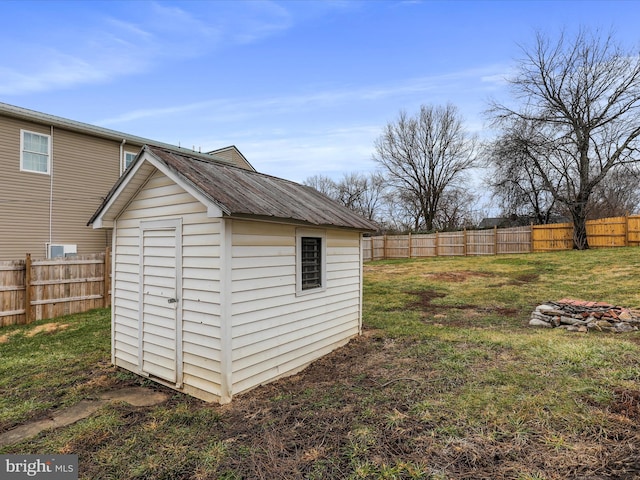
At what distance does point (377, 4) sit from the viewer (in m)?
9.41

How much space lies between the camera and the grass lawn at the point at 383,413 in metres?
2.66

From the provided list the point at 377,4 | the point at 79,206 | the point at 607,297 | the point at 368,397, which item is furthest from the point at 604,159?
the point at 79,206

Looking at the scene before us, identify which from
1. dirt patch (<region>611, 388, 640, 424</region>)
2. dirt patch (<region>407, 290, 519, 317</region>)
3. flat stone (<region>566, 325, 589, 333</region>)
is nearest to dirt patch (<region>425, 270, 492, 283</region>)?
dirt patch (<region>407, 290, 519, 317</region>)

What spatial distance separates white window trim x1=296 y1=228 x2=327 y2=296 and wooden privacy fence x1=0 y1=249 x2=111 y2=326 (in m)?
7.18

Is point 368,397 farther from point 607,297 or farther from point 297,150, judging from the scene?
point 297,150

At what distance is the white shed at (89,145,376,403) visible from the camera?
4.00m

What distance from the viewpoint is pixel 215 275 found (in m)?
3.98

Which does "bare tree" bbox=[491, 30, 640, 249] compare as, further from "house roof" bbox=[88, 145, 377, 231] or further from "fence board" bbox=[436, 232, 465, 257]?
"house roof" bbox=[88, 145, 377, 231]

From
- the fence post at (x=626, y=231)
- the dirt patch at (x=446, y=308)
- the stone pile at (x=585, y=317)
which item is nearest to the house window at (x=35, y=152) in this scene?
the dirt patch at (x=446, y=308)

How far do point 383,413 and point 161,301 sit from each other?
3.31 m

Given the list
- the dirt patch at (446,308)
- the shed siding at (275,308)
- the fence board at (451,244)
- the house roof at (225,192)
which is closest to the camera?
the house roof at (225,192)

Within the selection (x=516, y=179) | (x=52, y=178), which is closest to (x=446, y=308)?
(x=52, y=178)

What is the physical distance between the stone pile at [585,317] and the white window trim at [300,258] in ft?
17.1

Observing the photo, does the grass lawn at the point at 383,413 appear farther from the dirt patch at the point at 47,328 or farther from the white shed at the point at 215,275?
the dirt patch at the point at 47,328
